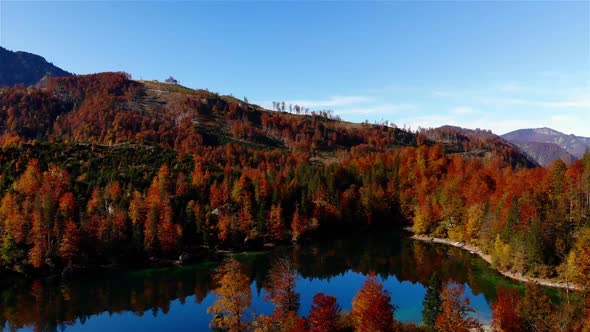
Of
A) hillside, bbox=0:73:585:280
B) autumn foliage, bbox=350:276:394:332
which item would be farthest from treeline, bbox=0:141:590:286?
autumn foliage, bbox=350:276:394:332

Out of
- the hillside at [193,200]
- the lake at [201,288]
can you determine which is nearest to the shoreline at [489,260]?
the lake at [201,288]

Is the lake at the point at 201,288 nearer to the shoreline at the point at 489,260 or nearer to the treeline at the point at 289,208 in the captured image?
the shoreline at the point at 489,260

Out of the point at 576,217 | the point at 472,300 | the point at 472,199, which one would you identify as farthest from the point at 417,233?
the point at 472,300

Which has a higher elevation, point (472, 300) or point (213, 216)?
point (213, 216)

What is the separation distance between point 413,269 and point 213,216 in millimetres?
43256

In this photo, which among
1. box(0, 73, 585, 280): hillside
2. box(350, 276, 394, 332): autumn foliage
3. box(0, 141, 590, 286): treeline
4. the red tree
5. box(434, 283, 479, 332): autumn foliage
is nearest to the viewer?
box(350, 276, 394, 332): autumn foliage

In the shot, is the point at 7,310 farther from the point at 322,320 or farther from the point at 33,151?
the point at 33,151

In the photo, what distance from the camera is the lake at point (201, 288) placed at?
168 feet

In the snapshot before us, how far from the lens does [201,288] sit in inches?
2514

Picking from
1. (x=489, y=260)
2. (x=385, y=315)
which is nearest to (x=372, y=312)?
(x=385, y=315)

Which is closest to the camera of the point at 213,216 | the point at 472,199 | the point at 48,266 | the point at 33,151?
the point at 48,266

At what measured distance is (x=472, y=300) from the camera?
186ft

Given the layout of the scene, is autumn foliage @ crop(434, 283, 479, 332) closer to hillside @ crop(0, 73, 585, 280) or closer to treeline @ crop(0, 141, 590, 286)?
treeline @ crop(0, 141, 590, 286)

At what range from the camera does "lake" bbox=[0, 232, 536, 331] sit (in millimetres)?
51344
